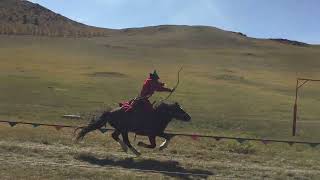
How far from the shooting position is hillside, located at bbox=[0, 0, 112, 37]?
5433 inches

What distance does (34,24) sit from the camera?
160m

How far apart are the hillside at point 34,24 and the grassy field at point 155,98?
33972 mm

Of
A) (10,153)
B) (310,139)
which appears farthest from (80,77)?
(10,153)

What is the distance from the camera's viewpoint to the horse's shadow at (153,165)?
16578 millimetres

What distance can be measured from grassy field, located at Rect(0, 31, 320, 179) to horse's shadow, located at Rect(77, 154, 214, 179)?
29 millimetres

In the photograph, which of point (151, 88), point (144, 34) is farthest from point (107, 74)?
point (144, 34)

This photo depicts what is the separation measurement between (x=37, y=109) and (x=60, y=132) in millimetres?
11076

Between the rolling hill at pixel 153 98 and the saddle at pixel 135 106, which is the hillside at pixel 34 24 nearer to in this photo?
the rolling hill at pixel 153 98

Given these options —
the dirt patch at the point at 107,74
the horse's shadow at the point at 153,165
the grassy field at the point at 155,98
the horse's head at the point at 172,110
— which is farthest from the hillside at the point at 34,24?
the horse's shadow at the point at 153,165

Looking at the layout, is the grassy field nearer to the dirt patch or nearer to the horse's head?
the dirt patch

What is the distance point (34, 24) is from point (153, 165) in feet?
481

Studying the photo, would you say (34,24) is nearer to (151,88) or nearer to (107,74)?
(107,74)

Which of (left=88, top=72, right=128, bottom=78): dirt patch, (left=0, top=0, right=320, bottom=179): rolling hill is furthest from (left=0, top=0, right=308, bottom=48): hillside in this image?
(left=88, top=72, right=128, bottom=78): dirt patch

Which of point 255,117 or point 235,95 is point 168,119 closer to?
point 255,117
